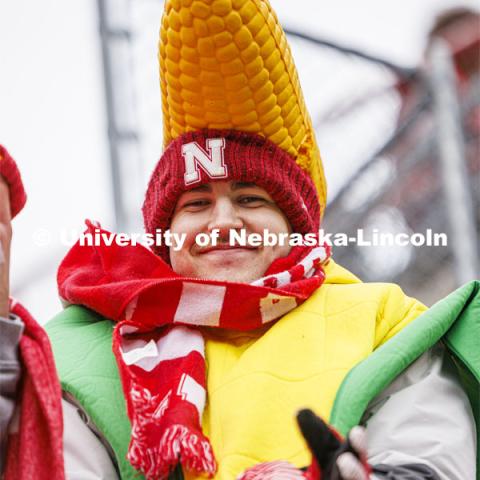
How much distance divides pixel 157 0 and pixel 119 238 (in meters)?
1.58

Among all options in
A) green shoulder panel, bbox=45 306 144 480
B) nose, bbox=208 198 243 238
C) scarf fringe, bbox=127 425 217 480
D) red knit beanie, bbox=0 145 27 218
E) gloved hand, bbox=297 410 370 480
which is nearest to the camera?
gloved hand, bbox=297 410 370 480

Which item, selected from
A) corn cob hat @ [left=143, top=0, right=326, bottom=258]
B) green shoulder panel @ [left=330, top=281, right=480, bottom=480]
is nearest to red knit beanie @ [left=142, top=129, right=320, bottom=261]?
corn cob hat @ [left=143, top=0, right=326, bottom=258]

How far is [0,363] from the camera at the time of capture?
1052 mm

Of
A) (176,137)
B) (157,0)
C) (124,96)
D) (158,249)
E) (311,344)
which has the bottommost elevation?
(311,344)

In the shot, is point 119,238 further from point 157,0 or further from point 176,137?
point 157,0

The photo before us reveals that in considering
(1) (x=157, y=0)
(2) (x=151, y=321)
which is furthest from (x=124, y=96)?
(2) (x=151, y=321)

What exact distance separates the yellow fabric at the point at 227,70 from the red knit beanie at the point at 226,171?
1.0 inches

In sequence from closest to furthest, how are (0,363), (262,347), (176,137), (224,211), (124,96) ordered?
(0,363)
(262,347)
(224,211)
(176,137)
(124,96)

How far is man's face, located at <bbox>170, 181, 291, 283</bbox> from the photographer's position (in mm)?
1514

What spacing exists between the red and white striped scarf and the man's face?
1.2 inches

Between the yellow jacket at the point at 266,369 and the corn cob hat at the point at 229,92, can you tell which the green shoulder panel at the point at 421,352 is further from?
the corn cob hat at the point at 229,92

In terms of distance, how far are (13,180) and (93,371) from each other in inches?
16.8

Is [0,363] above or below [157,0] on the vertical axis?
below

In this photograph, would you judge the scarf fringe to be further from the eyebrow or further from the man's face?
the eyebrow
